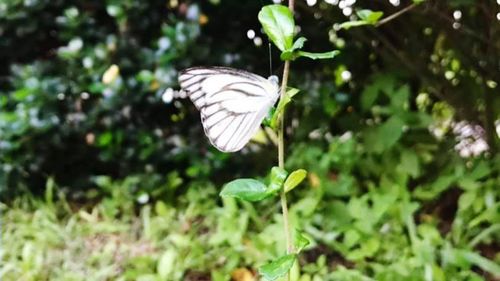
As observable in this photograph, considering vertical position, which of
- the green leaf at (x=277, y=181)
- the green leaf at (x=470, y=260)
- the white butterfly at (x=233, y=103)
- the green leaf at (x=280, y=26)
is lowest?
the green leaf at (x=470, y=260)

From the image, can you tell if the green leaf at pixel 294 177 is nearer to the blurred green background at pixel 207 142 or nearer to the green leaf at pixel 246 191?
the green leaf at pixel 246 191

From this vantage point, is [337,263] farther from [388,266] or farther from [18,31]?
[18,31]

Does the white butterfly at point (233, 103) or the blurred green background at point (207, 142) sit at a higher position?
the white butterfly at point (233, 103)

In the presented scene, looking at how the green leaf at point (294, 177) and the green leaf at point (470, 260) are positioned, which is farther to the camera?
the green leaf at point (470, 260)

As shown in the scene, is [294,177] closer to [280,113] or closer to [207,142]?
[280,113]

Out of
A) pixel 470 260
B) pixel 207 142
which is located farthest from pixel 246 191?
pixel 207 142

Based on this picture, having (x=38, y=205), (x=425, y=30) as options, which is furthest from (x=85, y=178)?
(x=425, y=30)

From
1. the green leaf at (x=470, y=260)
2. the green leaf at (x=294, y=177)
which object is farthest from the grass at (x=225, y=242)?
the green leaf at (x=294, y=177)
